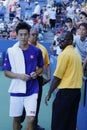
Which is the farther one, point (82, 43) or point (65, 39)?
point (82, 43)

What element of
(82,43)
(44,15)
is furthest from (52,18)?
(82,43)

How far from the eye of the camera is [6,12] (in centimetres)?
2295

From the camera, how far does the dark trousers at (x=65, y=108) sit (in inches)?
195

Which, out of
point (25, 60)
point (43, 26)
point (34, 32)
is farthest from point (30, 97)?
point (43, 26)

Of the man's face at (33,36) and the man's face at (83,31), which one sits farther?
the man's face at (83,31)

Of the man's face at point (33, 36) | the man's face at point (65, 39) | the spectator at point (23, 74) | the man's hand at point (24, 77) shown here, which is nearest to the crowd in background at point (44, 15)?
the man's face at point (33, 36)

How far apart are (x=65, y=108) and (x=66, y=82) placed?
37 centimetres

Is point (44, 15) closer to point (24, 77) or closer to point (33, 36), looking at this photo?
point (33, 36)

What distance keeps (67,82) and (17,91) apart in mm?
727

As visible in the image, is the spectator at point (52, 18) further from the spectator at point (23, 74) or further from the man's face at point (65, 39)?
the man's face at point (65, 39)

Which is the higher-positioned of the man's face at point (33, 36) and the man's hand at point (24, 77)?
the man's face at point (33, 36)

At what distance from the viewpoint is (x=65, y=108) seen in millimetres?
5004

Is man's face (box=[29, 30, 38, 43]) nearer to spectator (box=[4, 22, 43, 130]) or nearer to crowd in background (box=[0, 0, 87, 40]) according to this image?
spectator (box=[4, 22, 43, 130])

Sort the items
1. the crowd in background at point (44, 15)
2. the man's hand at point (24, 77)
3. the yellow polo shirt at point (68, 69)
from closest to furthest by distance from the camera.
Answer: the yellow polo shirt at point (68, 69), the man's hand at point (24, 77), the crowd in background at point (44, 15)
